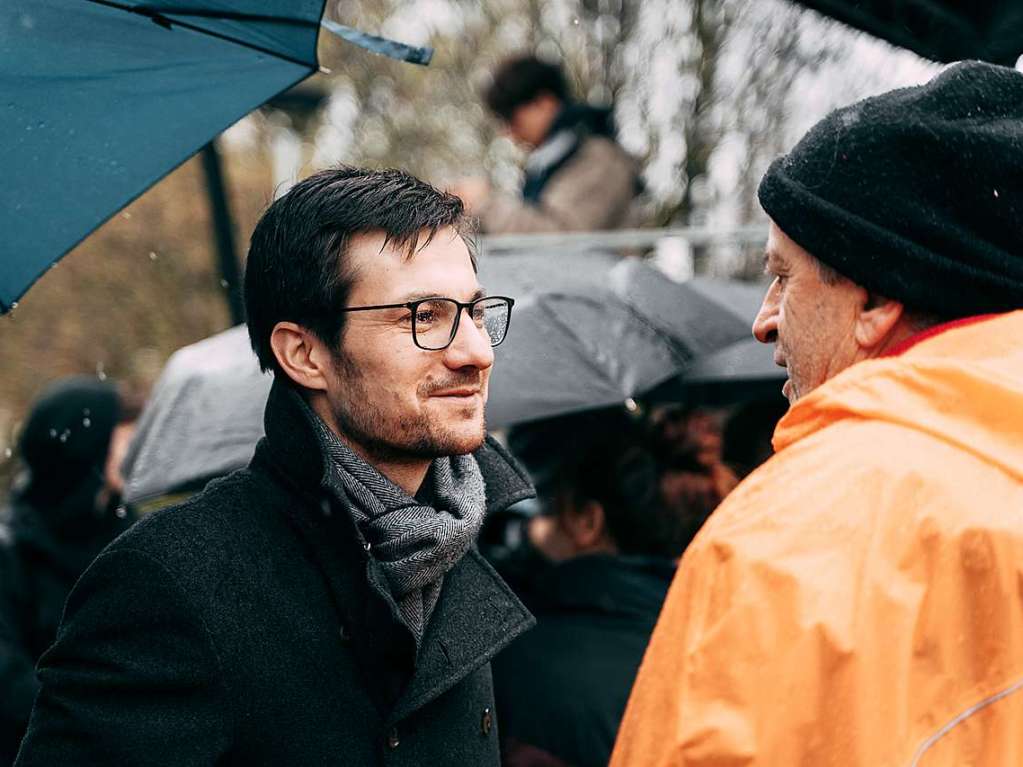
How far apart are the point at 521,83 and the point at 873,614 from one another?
453cm

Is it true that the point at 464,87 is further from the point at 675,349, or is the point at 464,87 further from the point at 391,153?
the point at 675,349

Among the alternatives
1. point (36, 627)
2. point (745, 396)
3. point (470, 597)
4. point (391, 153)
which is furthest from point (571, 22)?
point (470, 597)

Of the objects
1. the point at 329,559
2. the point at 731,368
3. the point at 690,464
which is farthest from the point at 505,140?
the point at 329,559

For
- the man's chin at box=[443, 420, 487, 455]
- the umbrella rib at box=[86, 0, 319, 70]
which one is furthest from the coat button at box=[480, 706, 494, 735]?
the umbrella rib at box=[86, 0, 319, 70]

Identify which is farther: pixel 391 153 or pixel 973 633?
pixel 391 153

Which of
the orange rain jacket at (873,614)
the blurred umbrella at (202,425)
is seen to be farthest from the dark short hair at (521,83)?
the orange rain jacket at (873,614)

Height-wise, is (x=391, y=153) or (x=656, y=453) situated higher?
(x=656, y=453)

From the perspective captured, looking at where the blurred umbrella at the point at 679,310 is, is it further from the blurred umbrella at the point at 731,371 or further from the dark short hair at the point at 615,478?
the dark short hair at the point at 615,478

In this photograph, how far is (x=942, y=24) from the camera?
2445mm

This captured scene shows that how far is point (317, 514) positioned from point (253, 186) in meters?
9.90

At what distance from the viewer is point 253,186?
11.4 meters

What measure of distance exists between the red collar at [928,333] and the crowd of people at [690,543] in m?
0.01

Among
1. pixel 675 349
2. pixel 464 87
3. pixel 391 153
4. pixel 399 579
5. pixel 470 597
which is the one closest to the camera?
pixel 399 579

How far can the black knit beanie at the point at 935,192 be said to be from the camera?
1.56 metres
